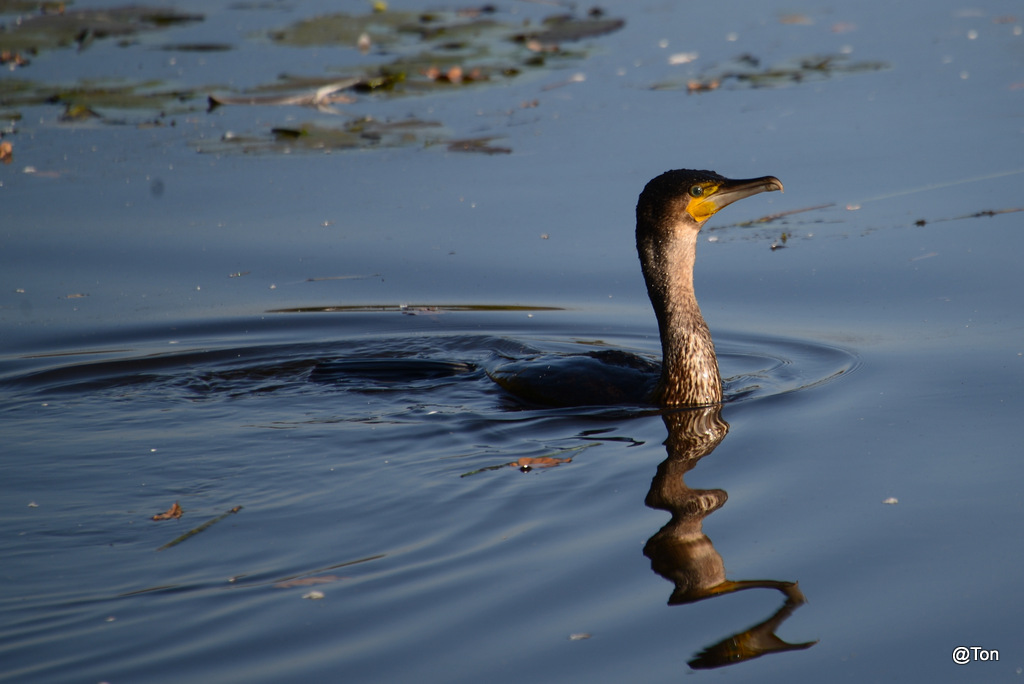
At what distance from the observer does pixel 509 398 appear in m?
6.43

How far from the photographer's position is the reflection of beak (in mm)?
5954

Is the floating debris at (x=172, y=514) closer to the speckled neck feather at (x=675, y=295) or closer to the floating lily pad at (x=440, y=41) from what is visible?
the speckled neck feather at (x=675, y=295)

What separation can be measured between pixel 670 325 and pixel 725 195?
740 mm

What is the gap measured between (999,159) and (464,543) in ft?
21.9

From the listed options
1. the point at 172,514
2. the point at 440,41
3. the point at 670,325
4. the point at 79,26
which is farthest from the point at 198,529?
the point at 79,26

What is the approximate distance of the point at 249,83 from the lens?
13.1m

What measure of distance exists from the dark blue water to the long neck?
0.68 ft

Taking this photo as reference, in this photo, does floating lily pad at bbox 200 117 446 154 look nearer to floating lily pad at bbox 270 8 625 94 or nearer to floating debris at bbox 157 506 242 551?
floating lily pad at bbox 270 8 625 94

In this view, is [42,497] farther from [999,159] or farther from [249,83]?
[249,83]

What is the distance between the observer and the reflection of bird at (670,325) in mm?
6062

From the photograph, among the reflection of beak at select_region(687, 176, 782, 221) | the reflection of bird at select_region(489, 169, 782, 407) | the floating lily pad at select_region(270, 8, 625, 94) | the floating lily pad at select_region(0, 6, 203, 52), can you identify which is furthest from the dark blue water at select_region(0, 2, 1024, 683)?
the floating lily pad at select_region(0, 6, 203, 52)

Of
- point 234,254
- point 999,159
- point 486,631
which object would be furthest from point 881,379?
point 234,254

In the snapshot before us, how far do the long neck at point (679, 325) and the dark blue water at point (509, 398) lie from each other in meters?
0.21

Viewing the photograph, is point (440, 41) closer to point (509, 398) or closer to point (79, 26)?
point (79, 26)
